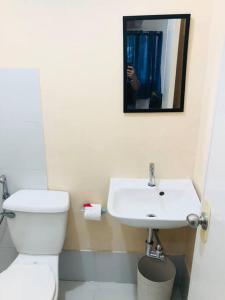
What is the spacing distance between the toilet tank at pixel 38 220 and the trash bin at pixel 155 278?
1.93ft

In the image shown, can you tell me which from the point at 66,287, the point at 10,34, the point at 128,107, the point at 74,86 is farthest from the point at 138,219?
the point at 10,34

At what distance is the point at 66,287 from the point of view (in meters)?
1.77

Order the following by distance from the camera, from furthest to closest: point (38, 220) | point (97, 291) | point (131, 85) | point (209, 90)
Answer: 1. point (97, 291)
2. point (38, 220)
3. point (131, 85)
4. point (209, 90)

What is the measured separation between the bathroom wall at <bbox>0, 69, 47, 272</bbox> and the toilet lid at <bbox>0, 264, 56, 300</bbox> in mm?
514

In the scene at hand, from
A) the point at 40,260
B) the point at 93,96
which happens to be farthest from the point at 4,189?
the point at 93,96

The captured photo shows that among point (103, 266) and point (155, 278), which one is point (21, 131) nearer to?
point (103, 266)

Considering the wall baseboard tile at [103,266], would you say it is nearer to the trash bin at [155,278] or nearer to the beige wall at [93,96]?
the trash bin at [155,278]

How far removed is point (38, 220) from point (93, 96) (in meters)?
0.86

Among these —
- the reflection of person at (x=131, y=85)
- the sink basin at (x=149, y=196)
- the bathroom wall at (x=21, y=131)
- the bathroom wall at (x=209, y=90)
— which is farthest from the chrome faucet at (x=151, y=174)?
the bathroom wall at (x=21, y=131)

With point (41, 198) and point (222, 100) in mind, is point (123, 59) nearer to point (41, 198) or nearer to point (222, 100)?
point (222, 100)

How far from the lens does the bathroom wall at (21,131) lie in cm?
140

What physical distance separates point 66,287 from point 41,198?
80cm

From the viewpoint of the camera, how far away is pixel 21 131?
4.89ft

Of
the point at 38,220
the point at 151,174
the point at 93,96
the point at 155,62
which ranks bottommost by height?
the point at 38,220
